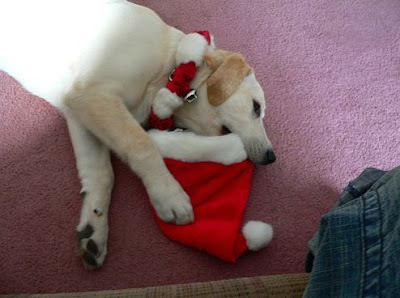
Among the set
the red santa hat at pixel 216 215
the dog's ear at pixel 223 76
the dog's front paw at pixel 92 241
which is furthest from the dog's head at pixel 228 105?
the dog's front paw at pixel 92 241

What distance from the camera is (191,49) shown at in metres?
1.22

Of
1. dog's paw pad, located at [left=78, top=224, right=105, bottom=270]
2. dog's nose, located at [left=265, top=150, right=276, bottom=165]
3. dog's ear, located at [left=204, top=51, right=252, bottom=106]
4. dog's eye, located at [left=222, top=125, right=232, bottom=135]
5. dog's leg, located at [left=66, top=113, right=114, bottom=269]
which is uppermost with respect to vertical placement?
dog's ear, located at [left=204, top=51, right=252, bottom=106]

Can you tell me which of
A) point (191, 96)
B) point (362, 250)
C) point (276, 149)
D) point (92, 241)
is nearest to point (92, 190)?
point (92, 241)

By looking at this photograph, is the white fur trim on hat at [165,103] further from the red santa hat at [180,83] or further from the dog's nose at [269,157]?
the dog's nose at [269,157]

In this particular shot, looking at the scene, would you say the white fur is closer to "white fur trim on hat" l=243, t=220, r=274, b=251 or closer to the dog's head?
the dog's head

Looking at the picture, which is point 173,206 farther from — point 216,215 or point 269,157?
point 269,157

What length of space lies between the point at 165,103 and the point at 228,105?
0.63ft

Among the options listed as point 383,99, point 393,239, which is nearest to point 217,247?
point 393,239

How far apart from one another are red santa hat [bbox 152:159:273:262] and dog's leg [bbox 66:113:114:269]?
157 millimetres

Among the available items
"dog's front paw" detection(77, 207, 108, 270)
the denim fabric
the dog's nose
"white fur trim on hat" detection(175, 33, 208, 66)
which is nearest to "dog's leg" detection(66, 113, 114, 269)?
"dog's front paw" detection(77, 207, 108, 270)

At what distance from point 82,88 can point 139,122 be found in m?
0.21

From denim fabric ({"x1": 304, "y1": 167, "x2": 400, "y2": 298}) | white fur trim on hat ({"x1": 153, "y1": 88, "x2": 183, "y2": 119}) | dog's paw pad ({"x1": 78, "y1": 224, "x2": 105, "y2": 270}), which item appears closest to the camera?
denim fabric ({"x1": 304, "y1": 167, "x2": 400, "y2": 298})

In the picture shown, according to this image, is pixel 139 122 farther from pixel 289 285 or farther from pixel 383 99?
pixel 383 99

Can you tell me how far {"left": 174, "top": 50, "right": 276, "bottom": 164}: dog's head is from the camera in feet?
3.99
